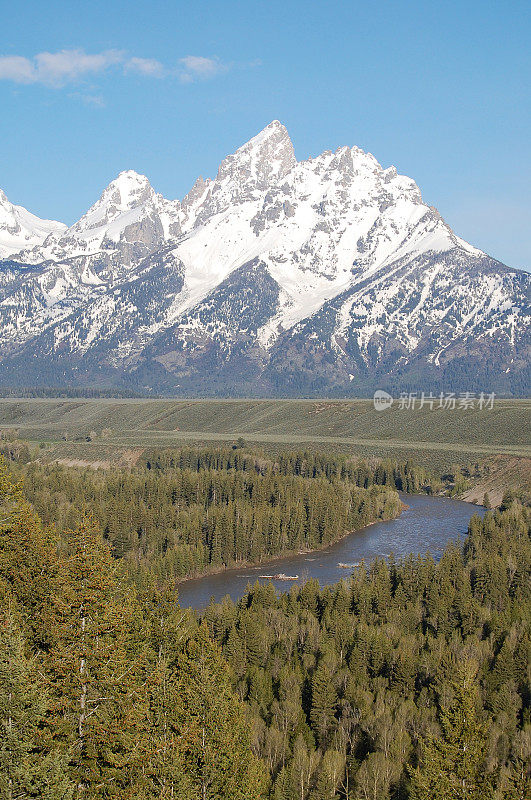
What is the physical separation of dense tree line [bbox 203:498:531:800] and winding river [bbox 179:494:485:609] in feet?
60.5

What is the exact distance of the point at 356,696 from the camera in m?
59.2

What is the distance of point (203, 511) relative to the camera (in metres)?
135

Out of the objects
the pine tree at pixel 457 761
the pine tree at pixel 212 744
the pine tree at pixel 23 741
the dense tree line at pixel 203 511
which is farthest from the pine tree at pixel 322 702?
the dense tree line at pixel 203 511

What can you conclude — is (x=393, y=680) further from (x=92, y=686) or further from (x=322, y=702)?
(x=92, y=686)

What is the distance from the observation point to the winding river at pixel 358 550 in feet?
343

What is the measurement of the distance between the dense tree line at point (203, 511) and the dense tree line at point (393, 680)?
30.2 m

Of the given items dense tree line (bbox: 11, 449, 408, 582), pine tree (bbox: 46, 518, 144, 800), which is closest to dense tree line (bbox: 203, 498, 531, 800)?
pine tree (bbox: 46, 518, 144, 800)

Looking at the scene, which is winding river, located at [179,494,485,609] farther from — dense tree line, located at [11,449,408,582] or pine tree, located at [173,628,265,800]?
pine tree, located at [173,628,265,800]

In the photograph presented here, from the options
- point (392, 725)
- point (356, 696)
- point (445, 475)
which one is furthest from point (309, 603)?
point (445, 475)

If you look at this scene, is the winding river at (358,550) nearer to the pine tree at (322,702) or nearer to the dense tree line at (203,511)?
the dense tree line at (203,511)

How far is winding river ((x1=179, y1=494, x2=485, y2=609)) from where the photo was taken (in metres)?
105

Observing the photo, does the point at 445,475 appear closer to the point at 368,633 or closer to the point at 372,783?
the point at 368,633

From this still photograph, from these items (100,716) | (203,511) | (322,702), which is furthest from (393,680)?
(203,511)

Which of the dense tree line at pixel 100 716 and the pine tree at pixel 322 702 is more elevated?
the dense tree line at pixel 100 716
